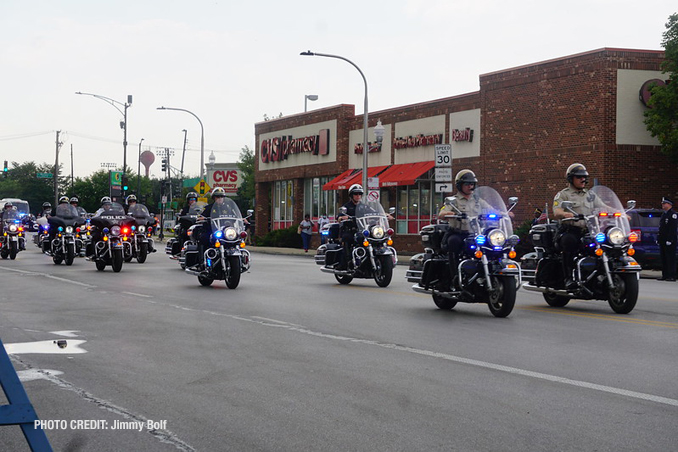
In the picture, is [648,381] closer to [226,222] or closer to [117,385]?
[117,385]

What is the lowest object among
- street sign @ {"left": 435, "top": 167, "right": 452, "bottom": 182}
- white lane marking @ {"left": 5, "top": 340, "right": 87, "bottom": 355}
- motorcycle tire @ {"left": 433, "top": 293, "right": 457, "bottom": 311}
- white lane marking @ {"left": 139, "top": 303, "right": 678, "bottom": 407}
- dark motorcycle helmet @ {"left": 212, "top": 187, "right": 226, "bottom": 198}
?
white lane marking @ {"left": 5, "top": 340, "right": 87, "bottom": 355}

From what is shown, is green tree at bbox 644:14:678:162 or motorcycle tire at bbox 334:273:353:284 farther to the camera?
green tree at bbox 644:14:678:162

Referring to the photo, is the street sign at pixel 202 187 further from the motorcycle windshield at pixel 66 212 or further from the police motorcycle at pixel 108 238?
the police motorcycle at pixel 108 238

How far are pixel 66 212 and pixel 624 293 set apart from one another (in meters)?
17.9

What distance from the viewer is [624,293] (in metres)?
12.3

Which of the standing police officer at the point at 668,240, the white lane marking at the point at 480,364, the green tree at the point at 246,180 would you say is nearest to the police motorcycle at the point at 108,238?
the white lane marking at the point at 480,364

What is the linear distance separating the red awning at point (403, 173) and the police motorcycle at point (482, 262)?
2567 centimetres

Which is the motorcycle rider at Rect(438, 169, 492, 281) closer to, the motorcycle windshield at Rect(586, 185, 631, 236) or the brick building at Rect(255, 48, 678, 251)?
the motorcycle windshield at Rect(586, 185, 631, 236)

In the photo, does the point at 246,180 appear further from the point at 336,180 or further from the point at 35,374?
the point at 35,374

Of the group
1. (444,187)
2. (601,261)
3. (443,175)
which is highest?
(443,175)

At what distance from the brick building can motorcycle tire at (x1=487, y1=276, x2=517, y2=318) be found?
65.5 ft

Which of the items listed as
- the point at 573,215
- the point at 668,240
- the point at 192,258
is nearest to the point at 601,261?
the point at 573,215

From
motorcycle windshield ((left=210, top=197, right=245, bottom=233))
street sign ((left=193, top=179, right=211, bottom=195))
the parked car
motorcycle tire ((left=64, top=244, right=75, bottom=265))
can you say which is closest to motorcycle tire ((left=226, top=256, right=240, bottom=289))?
motorcycle windshield ((left=210, top=197, right=245, bottom=233))

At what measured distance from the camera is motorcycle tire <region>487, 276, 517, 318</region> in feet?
38.4
